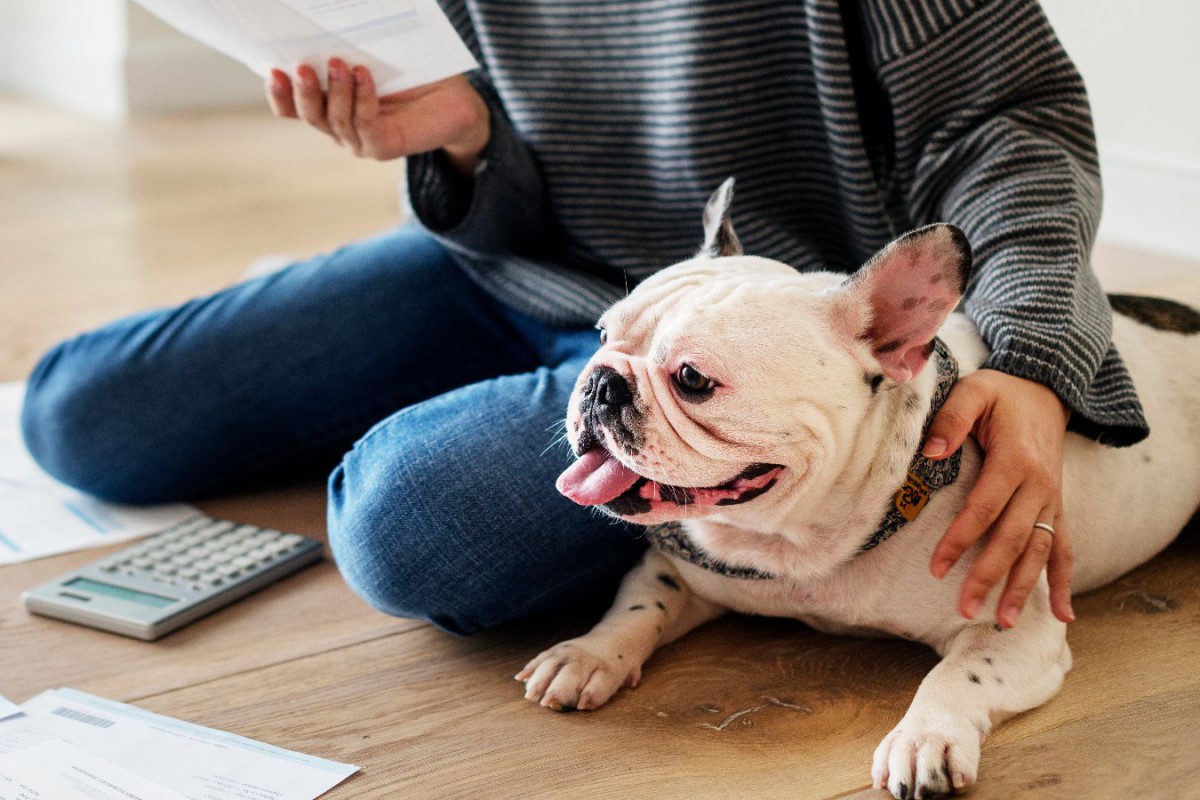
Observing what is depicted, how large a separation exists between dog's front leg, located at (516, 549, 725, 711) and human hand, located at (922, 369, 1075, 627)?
279 millimetres

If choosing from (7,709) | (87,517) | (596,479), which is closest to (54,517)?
(87,517)

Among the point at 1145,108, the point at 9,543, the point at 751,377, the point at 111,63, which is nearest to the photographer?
the point at 751,377

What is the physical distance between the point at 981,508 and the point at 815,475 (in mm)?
155

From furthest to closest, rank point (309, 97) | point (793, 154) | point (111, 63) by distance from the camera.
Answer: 1. point (111, 63)
2. point (793, 154)
3. point (309, 97)

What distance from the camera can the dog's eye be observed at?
3.16 ft

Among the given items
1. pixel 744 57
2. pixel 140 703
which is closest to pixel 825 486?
pixel 744 57

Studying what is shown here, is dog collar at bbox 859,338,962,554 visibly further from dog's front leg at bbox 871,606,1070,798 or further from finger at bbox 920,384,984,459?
dog's front leg at bbox 871,606,1070,798

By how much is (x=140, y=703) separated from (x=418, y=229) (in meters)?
0.72

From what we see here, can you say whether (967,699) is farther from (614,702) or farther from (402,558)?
(402,558)

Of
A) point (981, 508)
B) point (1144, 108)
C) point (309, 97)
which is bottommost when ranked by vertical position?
point (1144, 108)

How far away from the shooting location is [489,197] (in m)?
1.46

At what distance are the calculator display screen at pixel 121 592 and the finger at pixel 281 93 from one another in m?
0.54

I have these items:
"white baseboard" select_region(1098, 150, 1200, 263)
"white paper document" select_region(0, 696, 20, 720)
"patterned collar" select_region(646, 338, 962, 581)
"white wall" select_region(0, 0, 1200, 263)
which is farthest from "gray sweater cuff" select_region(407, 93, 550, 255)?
"white wall" select_region(0, 0, 1200, 263)

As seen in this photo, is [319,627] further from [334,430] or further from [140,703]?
[334,430]
